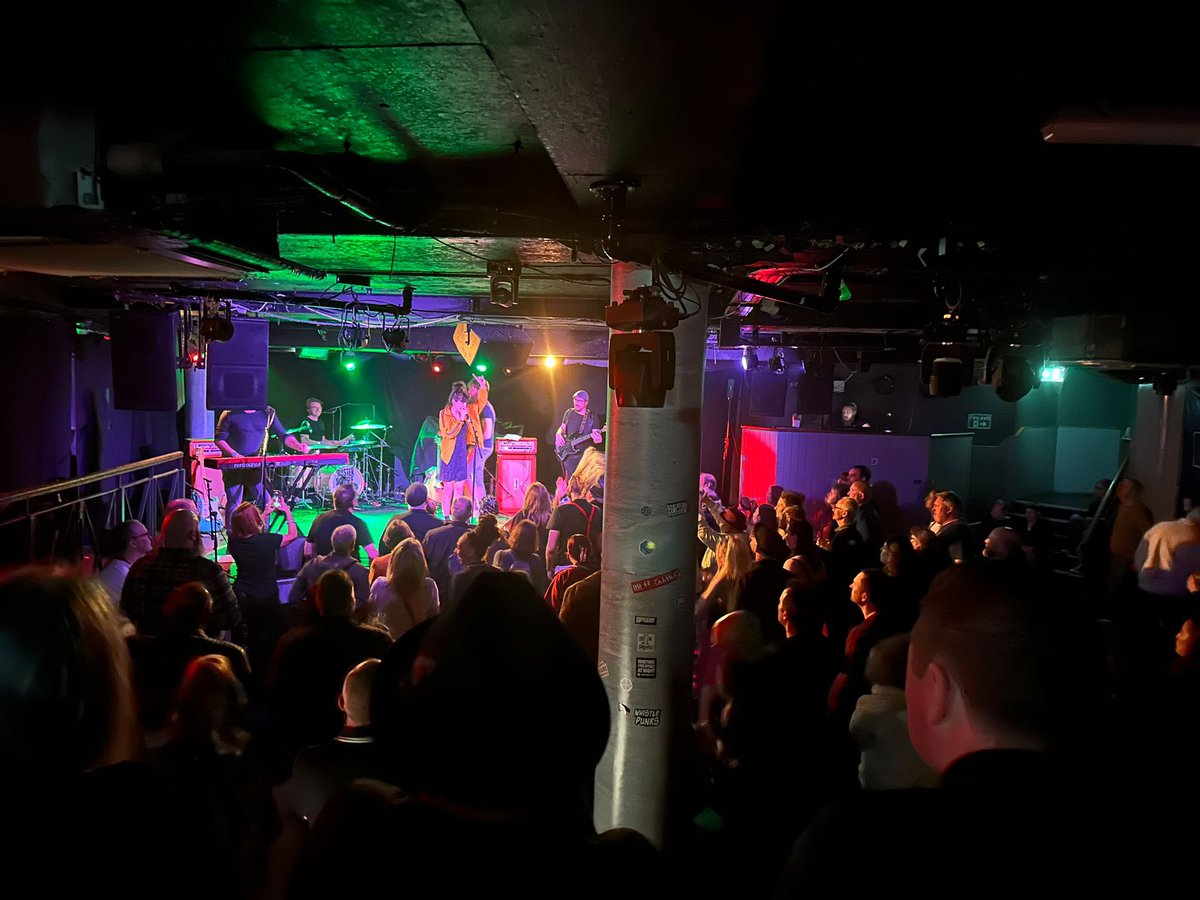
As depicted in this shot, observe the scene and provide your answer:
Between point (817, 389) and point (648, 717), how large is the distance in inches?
328

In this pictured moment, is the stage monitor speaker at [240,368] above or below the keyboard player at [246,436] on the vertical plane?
above

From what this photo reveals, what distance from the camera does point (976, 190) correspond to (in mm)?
4094

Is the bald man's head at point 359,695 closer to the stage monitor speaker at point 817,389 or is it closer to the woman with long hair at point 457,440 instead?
the stage monitor speaker at point 817,389

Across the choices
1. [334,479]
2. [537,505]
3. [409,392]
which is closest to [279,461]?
[334,479]

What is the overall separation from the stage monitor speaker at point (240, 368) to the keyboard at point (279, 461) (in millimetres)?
3262

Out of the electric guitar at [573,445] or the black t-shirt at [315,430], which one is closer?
the electric guitar at [573,445]

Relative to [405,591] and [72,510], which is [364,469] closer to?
[72,510]

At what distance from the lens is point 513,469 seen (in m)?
13.6

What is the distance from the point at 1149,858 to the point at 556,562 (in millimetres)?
5765

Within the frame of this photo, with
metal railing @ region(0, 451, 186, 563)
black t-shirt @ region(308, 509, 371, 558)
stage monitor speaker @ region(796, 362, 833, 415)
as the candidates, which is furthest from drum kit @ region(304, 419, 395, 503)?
stage monitor speaker @ region(796, 362, 833, 415)

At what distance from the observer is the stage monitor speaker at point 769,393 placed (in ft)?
42.3

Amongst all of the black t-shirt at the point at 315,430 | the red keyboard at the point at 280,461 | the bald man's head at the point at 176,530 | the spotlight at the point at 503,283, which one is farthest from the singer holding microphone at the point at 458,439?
the bald man's head at the point at 176,530

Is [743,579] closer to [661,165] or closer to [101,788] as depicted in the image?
[661,165]

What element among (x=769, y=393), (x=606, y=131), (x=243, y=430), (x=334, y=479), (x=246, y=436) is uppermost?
(x=606, y=131)
